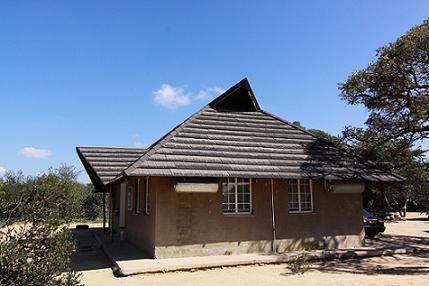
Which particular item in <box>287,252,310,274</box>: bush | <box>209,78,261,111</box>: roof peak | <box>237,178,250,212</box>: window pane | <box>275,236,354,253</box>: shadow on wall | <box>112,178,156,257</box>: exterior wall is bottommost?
<box>287,252,310,274</box>: bush

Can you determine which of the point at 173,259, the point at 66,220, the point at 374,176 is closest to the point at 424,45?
the point at 374,176

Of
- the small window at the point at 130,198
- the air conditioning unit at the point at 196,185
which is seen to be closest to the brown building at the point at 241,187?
the air conditioning unit at the point at 196,185

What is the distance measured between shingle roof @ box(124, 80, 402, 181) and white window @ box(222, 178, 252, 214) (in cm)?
76

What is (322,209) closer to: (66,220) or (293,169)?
(293,169)

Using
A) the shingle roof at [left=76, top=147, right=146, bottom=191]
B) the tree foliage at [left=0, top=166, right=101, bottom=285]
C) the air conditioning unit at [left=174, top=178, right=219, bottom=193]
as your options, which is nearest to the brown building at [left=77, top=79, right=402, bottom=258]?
the air conditioning unit at [left=174, top=178, right=219, bottom=193]

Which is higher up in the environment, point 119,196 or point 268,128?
point 268,128

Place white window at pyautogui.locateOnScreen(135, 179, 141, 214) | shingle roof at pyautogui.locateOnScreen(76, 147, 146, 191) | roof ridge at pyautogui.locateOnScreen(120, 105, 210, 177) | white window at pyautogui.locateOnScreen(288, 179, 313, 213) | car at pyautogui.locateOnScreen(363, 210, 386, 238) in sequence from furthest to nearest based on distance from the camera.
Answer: shingle roof at pyautogui.locateOnScreen(76, 147, 146, 191), car at pyautogui.locateOnScreen(363, 210, 386, 238), white window at pyautogui.locateOnScreen(135, 179, 141, 214), white window at pyautogui.locateOnScreen(288, 179, 313, 213), roof ridge at pyautogui.locateOnScreen(120, 105, 210, 177)

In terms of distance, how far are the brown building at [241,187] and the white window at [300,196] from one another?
0.04m

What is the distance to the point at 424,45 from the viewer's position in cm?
1418

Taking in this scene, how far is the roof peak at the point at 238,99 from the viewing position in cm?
1589

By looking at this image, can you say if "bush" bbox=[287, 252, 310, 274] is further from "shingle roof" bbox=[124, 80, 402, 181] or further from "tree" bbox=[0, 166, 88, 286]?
"tree" bbox=[0, 166, 88, 286]

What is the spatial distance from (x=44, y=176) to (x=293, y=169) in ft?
31.8

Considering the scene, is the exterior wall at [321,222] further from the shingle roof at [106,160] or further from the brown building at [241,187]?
the shingle roof at [106,160]

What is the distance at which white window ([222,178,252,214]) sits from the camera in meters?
12.9
